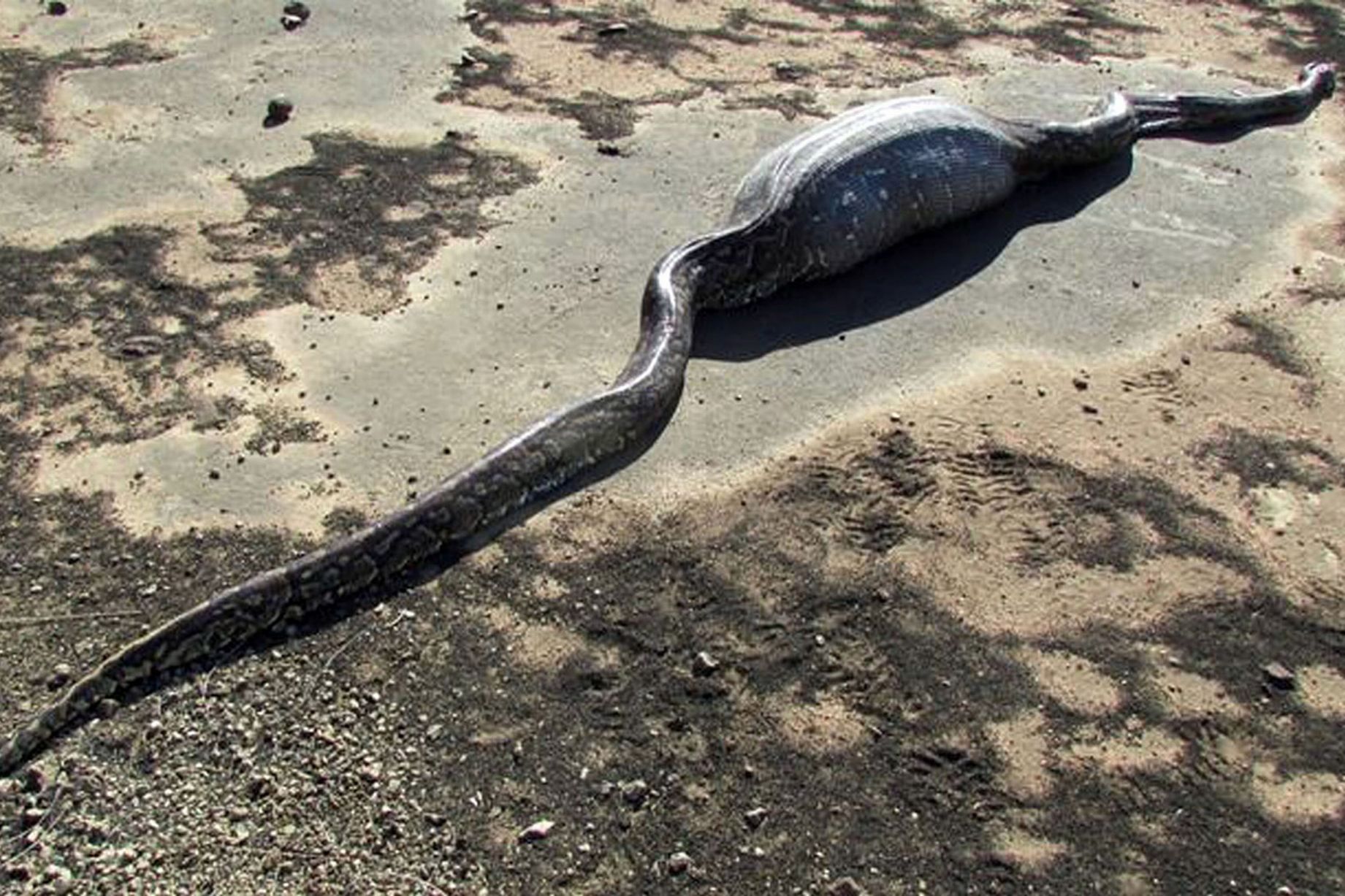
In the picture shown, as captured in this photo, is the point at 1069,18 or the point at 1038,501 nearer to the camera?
the point at 1038,501

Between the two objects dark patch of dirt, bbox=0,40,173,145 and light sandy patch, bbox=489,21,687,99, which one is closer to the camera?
dark patch of dirt, bbox=0,40,173,145

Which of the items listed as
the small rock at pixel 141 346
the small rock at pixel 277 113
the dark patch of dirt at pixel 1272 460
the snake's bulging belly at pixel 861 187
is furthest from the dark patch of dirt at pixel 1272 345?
the small rock at pixel 277 113

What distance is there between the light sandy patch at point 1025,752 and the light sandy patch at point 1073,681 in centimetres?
23

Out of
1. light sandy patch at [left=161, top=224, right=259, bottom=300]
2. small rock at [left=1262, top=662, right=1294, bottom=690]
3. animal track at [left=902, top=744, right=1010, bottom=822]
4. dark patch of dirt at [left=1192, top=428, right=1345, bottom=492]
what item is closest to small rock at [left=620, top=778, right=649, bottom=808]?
animal track at [left=902, top=744, right=1010, bottom=822]

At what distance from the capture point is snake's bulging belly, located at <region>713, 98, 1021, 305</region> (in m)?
10.9

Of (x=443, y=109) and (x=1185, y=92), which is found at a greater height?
(x=1185, y=92)

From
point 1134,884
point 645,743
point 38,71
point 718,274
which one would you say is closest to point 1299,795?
point 1134,884

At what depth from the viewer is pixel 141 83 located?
45.9 feet

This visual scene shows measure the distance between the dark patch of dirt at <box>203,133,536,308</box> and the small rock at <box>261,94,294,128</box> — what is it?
57 cm

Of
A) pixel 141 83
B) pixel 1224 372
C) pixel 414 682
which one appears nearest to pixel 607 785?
pixel 414 682

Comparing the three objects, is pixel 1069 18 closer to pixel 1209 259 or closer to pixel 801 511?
pixel 1209 259

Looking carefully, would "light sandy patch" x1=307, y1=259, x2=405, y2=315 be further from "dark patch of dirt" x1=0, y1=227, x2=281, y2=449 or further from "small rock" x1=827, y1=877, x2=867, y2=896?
"small rock" x1=827, y1=877, x2=867, y2=896

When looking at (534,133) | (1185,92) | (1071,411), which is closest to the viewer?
(1071,411)

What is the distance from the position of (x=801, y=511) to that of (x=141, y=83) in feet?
30.4
